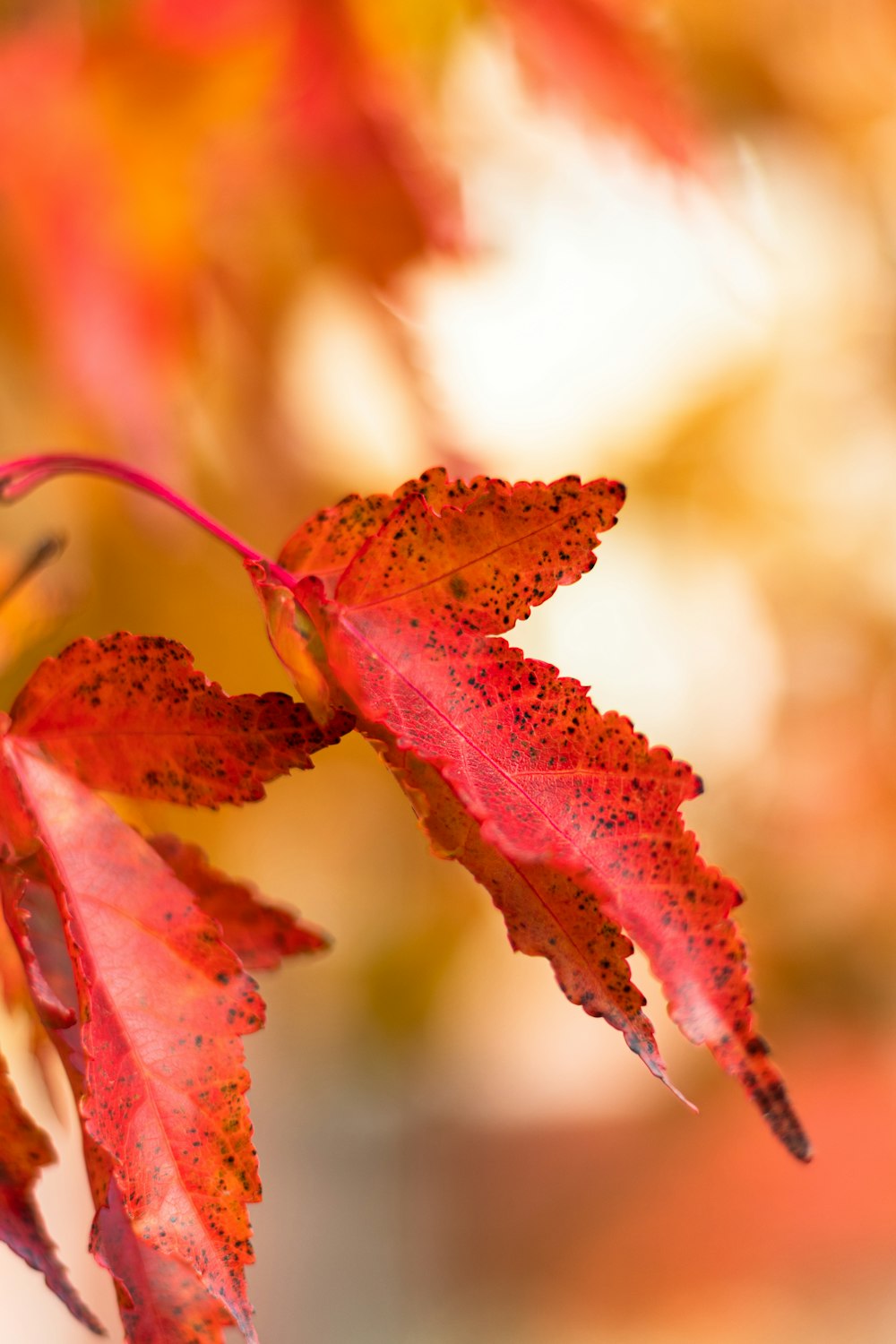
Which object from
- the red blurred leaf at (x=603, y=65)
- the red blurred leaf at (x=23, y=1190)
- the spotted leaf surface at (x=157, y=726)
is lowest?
the red blurred leaf at (x=23, y=1190)

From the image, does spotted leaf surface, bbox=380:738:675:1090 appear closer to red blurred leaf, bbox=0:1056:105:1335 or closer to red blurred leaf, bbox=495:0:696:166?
red blurred leaf, bbox=0:1056:105:1335

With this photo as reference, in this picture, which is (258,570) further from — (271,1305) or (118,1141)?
(271,1305)

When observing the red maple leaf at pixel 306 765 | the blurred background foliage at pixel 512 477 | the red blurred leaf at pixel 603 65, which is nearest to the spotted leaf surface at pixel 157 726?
the red maple leaf at pixel 306 765

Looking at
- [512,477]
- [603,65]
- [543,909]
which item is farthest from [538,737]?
[512,477]

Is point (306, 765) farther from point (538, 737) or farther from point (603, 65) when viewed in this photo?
point (603, 65)

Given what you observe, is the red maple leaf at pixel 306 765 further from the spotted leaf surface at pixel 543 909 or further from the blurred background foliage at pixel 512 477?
the blurred background foliage at pixel 512 477

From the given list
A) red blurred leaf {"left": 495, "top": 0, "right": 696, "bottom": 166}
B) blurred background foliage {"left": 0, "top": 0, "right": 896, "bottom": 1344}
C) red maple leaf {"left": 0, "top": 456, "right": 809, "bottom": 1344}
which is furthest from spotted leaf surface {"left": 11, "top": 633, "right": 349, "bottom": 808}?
red blurred leaf {"left": 495, "top": 0, "right": 696, "bottom": 166}
